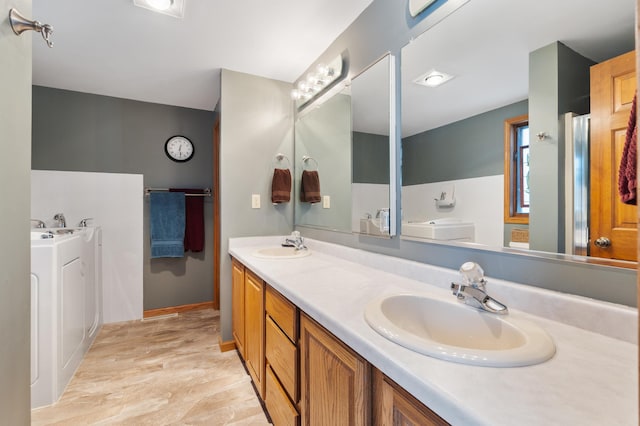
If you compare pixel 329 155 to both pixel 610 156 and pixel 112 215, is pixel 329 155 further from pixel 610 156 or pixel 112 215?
pixel 112 215

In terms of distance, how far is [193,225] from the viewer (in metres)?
3.10

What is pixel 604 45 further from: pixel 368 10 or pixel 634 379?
pixel 368 10

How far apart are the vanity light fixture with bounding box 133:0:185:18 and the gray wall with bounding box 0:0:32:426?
83 centimetres

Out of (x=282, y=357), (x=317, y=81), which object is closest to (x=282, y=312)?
(x=282, y=357)

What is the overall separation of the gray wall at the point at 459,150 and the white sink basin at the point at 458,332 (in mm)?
498

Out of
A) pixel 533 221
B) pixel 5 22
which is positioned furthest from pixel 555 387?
pixel 5 22

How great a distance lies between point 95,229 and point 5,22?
92.1 inches

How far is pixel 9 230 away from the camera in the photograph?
769 mm

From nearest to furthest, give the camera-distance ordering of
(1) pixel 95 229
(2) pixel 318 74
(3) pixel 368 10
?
(3) pixel 368 10 < (2) pixel 318 74 < (1) pixel 95 229

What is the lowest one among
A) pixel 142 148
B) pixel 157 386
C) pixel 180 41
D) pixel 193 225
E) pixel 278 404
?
pixel 157 386

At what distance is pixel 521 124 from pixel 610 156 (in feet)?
0.81

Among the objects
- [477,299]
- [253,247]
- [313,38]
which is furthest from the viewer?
[253,247]

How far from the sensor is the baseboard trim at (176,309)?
2.98 m

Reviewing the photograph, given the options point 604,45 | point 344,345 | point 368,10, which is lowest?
point 344,345
